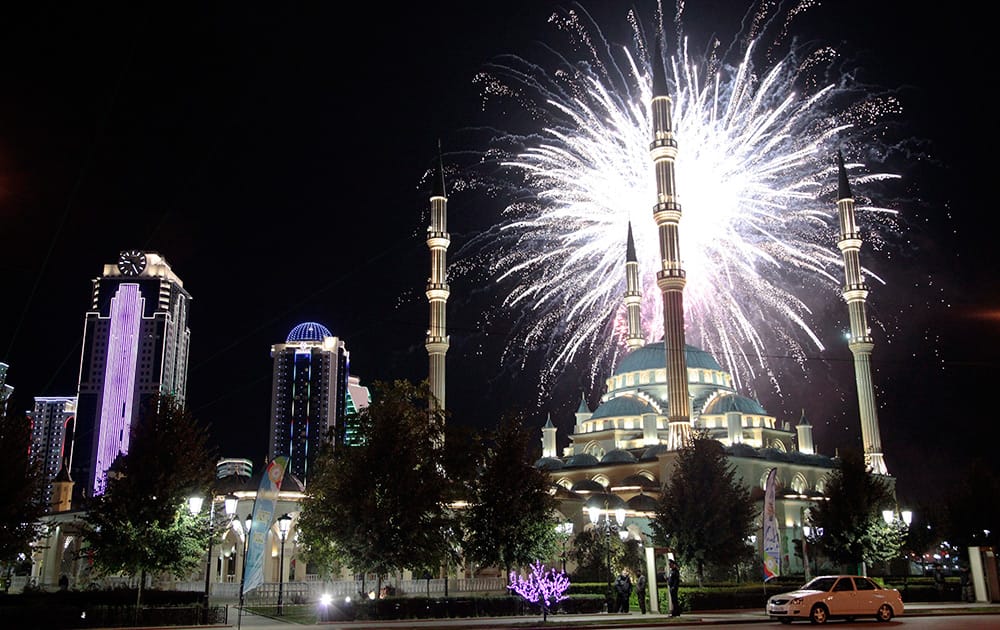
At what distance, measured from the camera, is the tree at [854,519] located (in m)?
41.6

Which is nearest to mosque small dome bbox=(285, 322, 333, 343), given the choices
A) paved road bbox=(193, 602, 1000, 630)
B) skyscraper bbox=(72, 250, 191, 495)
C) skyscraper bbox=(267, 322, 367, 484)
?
skyscraper bbox=(267, 322, 367, 484)

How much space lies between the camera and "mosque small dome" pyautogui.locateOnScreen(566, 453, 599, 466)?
6838 cm

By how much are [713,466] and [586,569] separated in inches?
329

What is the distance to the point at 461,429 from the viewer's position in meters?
36.7

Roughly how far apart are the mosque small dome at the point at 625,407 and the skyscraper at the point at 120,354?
252 ft

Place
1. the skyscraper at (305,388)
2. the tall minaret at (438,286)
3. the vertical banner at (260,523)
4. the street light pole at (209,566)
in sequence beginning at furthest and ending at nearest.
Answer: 1. the skyscraper at (305,388)
2. the tall minaret at (438,286)
3. the street light pole at (209,566)
4. the vertical banner at (260,523)

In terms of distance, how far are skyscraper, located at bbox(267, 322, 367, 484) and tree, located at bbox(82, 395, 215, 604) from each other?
12270 centimetres

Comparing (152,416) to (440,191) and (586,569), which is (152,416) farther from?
(440,191)

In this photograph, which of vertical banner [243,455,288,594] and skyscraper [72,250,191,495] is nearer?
vertical banner [243,455,288,594]

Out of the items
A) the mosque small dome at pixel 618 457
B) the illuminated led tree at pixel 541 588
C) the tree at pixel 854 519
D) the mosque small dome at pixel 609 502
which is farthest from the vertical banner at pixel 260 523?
the mosque small dome at pixel 618 457

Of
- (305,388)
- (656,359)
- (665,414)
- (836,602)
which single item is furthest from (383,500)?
(305,388)

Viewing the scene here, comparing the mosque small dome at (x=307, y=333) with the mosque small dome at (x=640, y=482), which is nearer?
the mosque small dome at (x=640, y=482)

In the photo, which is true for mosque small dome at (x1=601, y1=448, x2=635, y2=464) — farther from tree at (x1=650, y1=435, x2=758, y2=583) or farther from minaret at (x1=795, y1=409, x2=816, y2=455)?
tree at (x1=650, y1=435, x2=758, y2=583)

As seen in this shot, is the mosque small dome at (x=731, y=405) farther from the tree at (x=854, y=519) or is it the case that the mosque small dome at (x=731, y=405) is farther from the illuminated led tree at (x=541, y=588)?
the illuminated led tree at (x=541, y=588)
